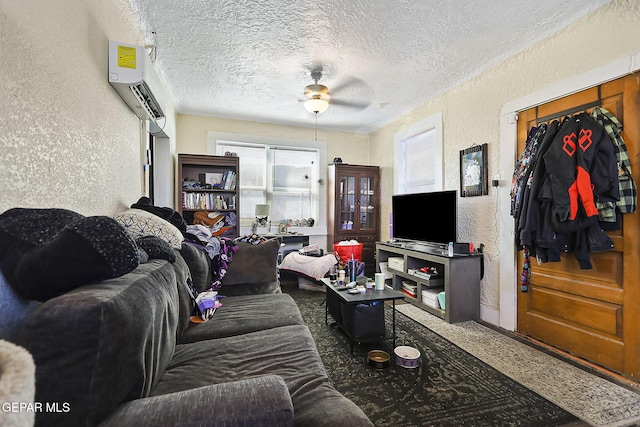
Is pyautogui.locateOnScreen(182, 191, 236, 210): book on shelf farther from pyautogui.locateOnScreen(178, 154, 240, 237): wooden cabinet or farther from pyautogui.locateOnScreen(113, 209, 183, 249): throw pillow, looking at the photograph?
pyautogui.locateOnScreen(113, 209, 183, 249): throw pillow

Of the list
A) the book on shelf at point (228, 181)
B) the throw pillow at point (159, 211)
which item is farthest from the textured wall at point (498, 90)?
the throw pillow at point (159, 211)

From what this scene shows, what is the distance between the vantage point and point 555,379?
178 centimetres

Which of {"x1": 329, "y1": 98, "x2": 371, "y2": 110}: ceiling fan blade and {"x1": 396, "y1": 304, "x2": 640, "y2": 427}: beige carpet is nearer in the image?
{"x1": 396, "y1": 304, "x2": 640, "y2": 427}: beige carpet

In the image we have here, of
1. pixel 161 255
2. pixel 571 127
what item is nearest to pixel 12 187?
pixel 161 255

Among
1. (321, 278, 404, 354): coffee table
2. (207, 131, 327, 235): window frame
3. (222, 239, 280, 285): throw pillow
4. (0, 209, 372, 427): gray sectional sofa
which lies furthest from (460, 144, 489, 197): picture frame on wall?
(0, 209, 372, 427): gray sectional sofa

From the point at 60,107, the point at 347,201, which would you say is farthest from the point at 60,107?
the point at 347,201

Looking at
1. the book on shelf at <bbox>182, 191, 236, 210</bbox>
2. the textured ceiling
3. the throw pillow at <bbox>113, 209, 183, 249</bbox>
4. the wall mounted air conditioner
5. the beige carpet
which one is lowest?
the beige carpet

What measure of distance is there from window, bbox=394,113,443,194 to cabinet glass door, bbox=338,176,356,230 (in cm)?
76

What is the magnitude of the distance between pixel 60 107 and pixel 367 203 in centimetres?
419

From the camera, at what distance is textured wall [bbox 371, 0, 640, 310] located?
190cm

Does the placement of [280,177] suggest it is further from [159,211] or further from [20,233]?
[20,233]

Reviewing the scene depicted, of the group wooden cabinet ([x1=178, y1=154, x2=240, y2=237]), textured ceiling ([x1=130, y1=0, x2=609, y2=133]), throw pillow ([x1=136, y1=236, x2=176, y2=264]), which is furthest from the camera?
wooden cabinet ([x1=178, y1=154, x2=240, y2=237])

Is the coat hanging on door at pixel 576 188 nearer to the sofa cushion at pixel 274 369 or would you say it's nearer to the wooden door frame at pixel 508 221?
the wooden door frame at pixel 508 221

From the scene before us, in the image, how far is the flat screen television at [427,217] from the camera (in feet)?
9.64
